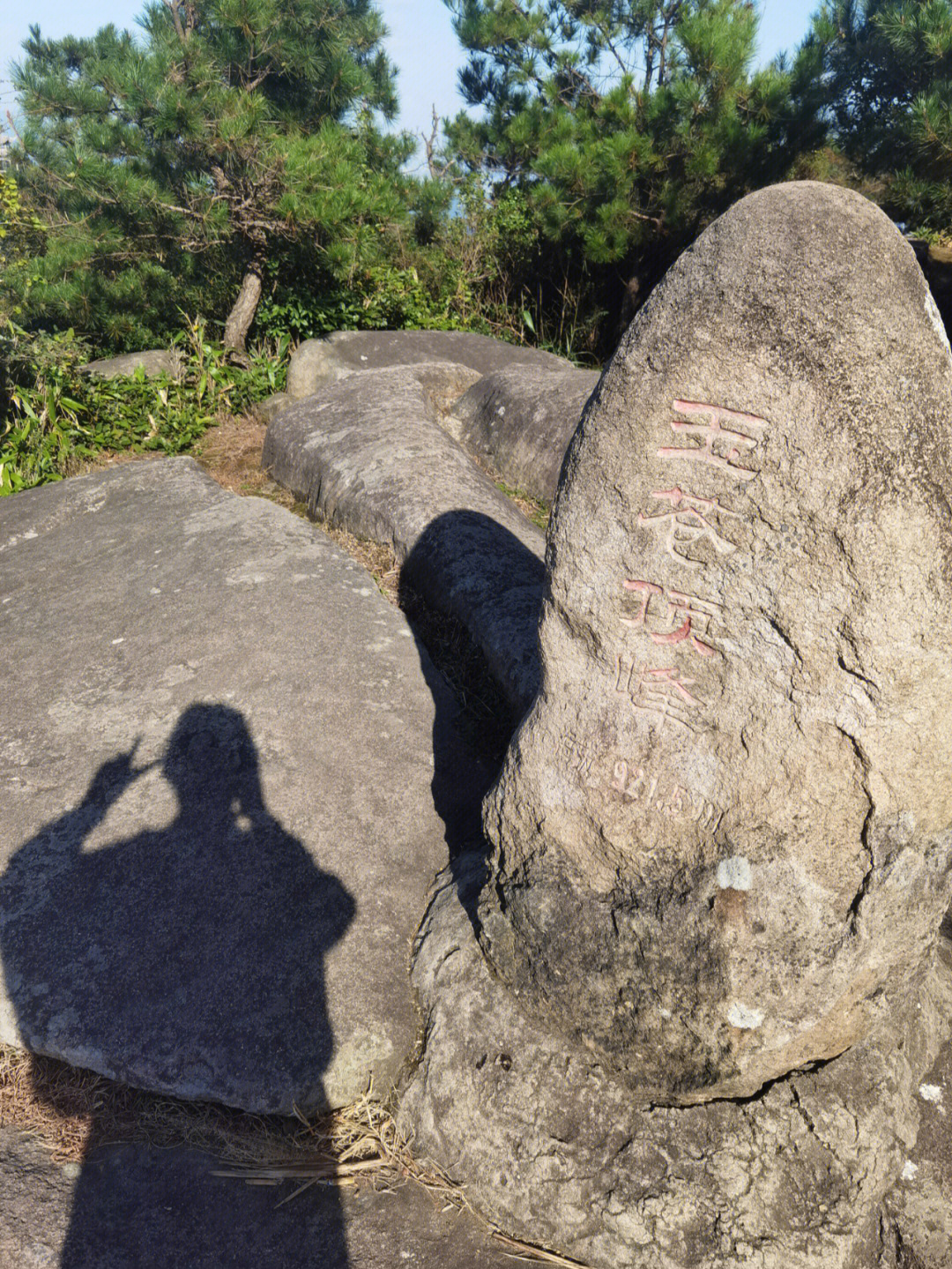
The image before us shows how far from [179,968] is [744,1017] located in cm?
142

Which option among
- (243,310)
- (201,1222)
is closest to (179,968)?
(201,1222)

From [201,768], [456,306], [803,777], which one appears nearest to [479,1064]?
[803,777]

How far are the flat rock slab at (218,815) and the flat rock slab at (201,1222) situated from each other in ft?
0.65

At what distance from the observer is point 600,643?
83.4 inches

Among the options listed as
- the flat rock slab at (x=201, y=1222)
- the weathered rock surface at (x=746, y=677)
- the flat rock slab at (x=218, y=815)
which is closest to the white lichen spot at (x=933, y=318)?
the weathered rock surface at (x=746, y=677)

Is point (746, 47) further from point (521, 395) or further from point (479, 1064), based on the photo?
point (479, 1064)

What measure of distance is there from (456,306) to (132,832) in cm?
707

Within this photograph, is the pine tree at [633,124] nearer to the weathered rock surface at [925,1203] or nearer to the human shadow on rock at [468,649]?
the human shadow on rock at [468,649]

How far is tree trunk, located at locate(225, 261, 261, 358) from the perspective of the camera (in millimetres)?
6973

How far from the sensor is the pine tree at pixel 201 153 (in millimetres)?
5707

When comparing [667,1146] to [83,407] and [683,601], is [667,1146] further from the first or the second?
[83,407]

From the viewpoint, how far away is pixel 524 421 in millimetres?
5523

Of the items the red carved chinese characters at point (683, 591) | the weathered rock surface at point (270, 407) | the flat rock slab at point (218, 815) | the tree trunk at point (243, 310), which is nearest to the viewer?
the red carved chinese characters at point (683, 591)

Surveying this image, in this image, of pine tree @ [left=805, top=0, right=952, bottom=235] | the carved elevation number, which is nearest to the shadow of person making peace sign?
the carved elevation number
